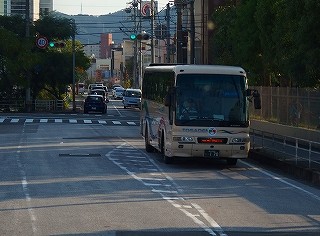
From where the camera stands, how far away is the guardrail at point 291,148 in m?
24.9

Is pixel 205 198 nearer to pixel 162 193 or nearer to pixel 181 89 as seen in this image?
pixel 162 193

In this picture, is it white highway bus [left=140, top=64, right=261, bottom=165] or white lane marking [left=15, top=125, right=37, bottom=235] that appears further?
white highway bus [left=140, top=64, right=261, bottom=165]

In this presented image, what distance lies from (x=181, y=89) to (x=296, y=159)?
397 centimetres

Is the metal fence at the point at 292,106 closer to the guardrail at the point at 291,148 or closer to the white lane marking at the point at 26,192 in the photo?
the guardrail at the point at 291,148

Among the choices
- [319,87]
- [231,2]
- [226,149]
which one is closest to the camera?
[226,149]

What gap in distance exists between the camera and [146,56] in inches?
7662

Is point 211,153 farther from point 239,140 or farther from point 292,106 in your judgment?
point 292,106

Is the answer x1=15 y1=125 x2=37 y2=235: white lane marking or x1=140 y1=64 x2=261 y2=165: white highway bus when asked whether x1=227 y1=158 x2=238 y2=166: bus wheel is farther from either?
x1=15 y1=125 x2=37 y2=235: white lane marking

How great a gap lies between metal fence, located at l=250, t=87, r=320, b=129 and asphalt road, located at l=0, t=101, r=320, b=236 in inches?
325

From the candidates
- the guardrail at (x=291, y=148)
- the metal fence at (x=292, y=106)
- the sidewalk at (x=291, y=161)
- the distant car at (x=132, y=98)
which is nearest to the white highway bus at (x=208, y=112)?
the sidewalk at (x=291, y=161)

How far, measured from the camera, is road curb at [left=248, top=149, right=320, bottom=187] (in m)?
22.8

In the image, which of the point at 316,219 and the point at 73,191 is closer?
the point at 316,219

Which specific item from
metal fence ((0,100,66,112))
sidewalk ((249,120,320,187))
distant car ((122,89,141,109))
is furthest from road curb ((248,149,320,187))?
distant car ((122,89,141,109))

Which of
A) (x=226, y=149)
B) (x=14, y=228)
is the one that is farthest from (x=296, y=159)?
(x=14, y=228)
